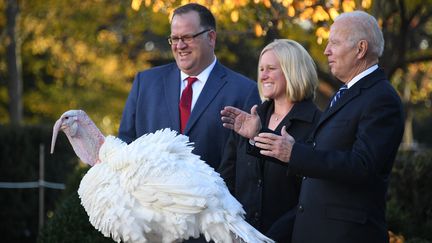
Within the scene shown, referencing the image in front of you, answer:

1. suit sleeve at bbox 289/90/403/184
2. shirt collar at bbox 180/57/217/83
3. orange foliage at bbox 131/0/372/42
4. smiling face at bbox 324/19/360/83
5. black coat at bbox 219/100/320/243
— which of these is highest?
orange foliage at bbox 131/0/372/42

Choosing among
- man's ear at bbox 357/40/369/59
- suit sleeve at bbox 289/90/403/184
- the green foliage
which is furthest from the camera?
the green foliage

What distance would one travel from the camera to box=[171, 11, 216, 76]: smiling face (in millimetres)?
5328

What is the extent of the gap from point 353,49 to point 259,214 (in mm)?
1274

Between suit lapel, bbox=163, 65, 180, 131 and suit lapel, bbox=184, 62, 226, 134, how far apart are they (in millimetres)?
121

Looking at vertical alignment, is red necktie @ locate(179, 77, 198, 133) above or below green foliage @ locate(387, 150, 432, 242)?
above

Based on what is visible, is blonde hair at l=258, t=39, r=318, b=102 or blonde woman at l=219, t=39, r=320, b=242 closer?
blonde woman at l=219, t=39, r=320, b=242

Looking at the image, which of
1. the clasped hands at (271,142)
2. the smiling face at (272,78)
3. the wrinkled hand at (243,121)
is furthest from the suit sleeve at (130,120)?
the clasped hands at (271,142)

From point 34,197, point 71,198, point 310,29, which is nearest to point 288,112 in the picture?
point 71,198

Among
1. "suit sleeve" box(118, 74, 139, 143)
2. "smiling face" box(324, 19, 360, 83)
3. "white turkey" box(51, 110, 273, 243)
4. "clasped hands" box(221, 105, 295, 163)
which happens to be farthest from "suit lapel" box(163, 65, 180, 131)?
"smiling face" box(324, 19, 360, 83)

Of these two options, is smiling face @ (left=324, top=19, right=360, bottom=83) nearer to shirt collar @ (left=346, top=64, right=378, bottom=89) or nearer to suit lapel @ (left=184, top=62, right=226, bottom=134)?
shirt collar @ (left=346, top=64, right=378, bottom=89)

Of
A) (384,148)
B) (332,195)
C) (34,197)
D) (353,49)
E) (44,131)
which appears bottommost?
(34,197)

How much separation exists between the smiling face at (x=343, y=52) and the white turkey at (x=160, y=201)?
0.94 m

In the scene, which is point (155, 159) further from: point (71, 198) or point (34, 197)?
point (34, 197)

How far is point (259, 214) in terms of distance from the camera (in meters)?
4.87
